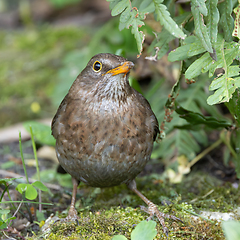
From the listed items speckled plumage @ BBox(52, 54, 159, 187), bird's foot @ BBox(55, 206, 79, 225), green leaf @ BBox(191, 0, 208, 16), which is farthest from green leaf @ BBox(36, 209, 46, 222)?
green leaf @ BBox(191, 0, 208, 16)

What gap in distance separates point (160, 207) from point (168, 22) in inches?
66.1

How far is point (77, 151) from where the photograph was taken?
9.85 ft

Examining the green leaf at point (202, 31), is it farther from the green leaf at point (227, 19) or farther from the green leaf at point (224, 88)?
the green leaf at point (227, 19)

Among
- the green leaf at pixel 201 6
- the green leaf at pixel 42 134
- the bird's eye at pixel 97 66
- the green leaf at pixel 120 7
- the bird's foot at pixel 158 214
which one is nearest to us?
the green leaf at pixel 201 6

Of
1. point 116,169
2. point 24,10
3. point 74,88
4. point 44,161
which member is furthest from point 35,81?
point 116,169

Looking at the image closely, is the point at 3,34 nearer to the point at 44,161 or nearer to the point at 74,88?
the point at 44,161

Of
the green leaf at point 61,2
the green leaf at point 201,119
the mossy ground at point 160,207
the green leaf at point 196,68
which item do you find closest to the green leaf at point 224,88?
the green leaf at point 196,68

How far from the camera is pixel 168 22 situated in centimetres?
248

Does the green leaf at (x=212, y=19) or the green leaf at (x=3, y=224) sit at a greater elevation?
the green leaf at (x=212, y=19)

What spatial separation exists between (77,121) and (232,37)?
1.53 meters

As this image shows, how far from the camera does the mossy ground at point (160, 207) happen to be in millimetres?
2793

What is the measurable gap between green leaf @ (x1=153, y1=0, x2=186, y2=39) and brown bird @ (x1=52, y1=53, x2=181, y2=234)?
1.63ft

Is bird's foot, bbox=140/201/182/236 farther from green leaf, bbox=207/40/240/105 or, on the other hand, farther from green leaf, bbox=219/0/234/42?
green leaf, bbox=219/0/234/42

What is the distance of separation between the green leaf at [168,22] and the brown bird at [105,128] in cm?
50
